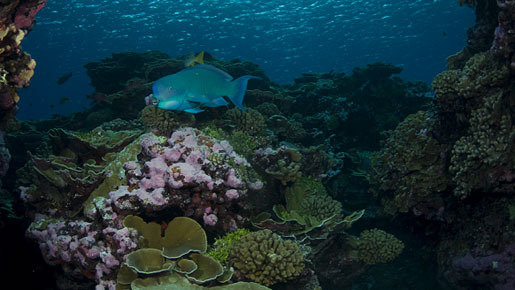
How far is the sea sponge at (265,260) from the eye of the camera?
3086 millimetres

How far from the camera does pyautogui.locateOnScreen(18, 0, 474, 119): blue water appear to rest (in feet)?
109

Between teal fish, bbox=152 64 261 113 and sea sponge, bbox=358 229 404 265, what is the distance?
356cm

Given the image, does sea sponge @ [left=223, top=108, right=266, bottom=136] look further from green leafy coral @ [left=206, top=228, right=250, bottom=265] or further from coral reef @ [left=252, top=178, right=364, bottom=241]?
green leafy coral @ [left=206, top=228, right=250, bottom=265]

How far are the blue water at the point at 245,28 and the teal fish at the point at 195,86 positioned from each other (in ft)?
105

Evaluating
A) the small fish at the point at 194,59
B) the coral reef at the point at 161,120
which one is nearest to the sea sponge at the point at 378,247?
the coral reef at the point at 161,120

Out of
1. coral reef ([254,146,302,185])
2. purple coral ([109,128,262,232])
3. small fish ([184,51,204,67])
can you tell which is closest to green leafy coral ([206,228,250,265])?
purple coral ([109,128,262,232])

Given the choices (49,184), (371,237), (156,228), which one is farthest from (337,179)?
(49,184)

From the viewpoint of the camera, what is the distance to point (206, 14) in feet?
117

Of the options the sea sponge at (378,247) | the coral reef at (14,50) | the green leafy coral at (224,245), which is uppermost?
the coral reef at (14,50)

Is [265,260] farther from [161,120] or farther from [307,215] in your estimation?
[161,120]

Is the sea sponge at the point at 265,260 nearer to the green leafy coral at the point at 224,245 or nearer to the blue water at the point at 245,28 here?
the green leafy coral at the point at 224,245

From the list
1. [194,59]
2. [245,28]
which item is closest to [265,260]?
[194,59]

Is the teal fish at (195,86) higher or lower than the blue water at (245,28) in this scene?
higher

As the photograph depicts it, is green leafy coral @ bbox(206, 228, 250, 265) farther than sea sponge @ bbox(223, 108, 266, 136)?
No
